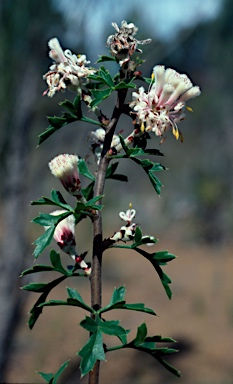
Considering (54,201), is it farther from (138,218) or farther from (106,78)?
(138,218)

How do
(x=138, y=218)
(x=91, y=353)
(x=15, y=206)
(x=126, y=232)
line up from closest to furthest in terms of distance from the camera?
(x=91, y=353) → (x=126, y=232) → (x=15, y=206) → (x=138, y=218)

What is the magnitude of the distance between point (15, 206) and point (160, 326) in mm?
3191

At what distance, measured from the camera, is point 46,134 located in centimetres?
69

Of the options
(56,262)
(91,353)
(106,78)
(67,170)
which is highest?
(106,78)

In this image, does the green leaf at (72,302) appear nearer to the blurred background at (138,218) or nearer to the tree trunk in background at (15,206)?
the blurred background at (138,218)

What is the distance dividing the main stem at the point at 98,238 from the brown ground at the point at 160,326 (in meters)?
2.47

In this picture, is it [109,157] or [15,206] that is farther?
[15,206]

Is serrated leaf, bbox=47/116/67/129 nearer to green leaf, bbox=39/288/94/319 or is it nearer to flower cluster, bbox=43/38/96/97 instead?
flower cluster, bbox=43/38/96/97

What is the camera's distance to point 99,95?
2.29 ft

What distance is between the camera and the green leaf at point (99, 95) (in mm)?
689

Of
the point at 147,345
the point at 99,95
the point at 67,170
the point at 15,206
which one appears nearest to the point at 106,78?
the point at 99,95

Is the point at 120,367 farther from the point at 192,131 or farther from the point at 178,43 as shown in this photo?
the point at 192,131

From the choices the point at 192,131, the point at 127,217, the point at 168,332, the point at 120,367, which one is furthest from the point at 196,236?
the point at 127,217

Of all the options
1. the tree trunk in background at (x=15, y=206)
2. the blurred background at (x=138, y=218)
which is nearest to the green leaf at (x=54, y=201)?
the blurred background at (x=138, y=218)
